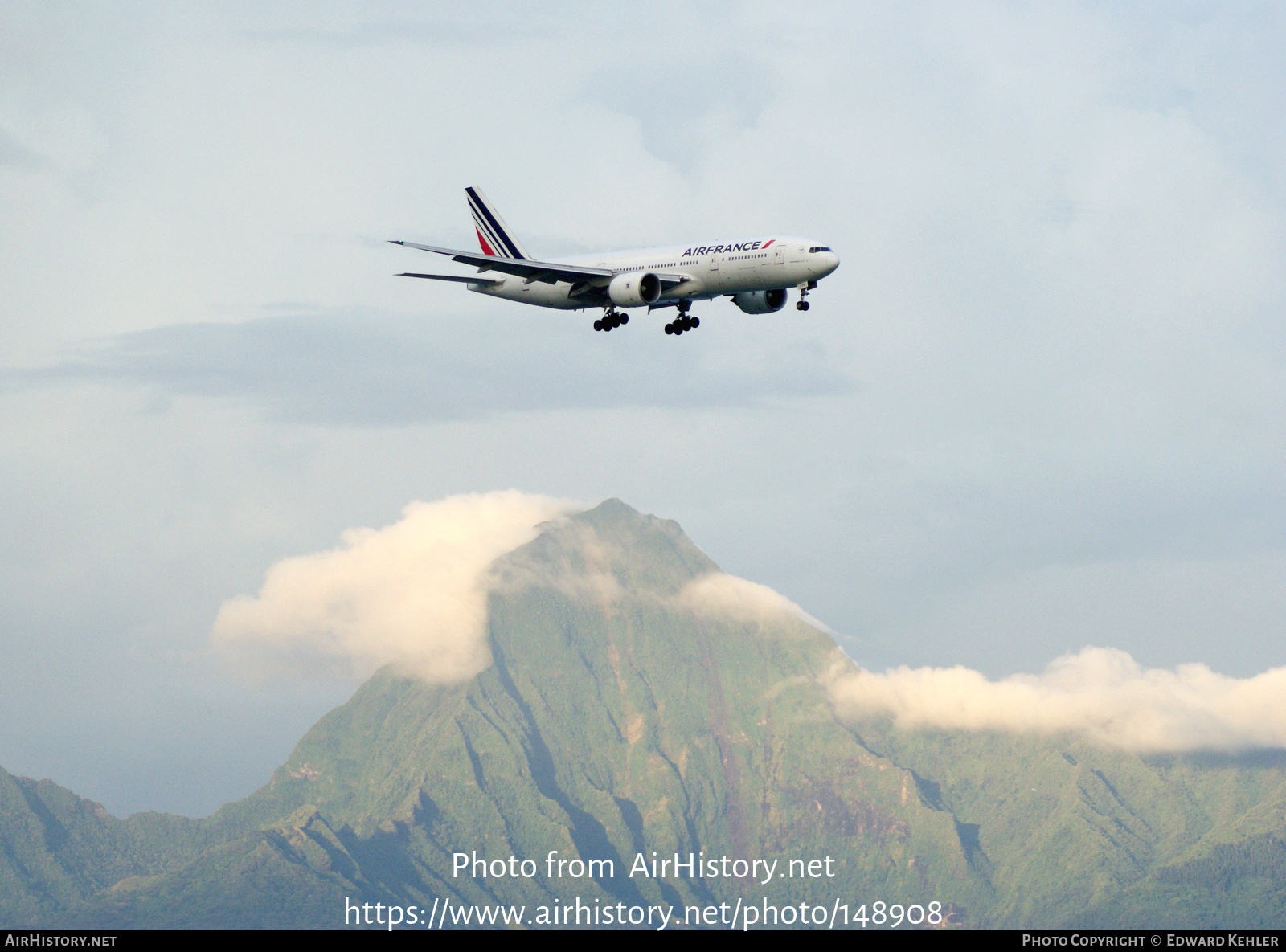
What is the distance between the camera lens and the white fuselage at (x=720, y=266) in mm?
99250

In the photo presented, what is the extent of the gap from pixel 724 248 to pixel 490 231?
34.6 metres

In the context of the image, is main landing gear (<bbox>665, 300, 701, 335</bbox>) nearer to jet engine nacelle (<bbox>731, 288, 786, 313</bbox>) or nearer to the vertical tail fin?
jet engine nacelle (<bbox>731, 288, 786, 313</bbox>)

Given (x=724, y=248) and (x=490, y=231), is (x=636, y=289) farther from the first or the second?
(x=490, y=231)

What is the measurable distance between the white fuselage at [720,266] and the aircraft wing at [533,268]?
163 cm

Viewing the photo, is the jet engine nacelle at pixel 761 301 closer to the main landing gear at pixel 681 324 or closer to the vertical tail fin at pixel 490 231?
the main landing gear at pixel 681 324

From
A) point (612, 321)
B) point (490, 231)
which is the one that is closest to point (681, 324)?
point (612, 321)

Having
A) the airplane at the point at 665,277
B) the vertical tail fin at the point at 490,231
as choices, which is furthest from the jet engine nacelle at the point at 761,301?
the vertical tail fin at the point at 490,231

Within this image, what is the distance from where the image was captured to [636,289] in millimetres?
103625

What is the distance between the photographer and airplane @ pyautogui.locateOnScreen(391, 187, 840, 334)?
9969cm

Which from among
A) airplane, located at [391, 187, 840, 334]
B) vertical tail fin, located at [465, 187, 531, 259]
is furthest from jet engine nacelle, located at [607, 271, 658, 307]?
vertical tail fin, located at [465, 187, 531, 259]
